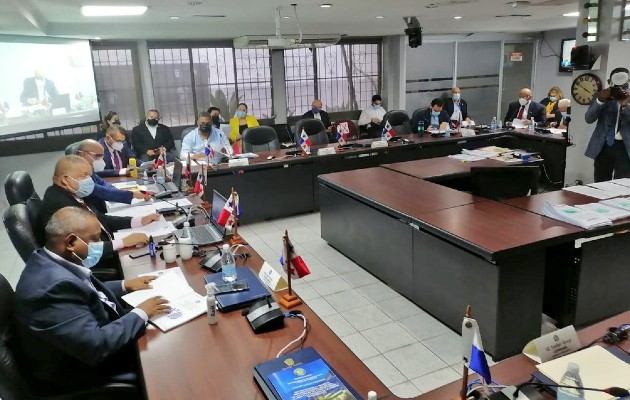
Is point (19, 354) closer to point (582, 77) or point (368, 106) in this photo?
point (582, 77)

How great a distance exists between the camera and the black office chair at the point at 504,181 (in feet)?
11.9

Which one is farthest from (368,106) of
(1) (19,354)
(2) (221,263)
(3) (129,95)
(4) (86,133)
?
(1) (19,354)

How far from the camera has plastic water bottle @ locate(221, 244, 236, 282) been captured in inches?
94.8

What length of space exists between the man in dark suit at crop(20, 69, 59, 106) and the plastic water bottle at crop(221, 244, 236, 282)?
4371 millimetres

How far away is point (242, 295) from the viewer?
7.30ft

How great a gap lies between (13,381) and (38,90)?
5009 mm

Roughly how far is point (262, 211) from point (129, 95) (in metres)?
4.00

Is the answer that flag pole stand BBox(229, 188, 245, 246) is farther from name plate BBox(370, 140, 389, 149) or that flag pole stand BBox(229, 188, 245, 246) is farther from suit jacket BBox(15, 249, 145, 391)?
name plate BBox(370, 140, 389, 149)

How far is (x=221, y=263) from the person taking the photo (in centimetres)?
254

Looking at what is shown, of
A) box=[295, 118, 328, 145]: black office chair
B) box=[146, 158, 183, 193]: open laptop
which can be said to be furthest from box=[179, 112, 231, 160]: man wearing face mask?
box=[295, 118, 328, 145]: black office chair

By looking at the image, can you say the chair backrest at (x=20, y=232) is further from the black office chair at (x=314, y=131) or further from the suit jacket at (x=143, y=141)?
Answer: the black office chair at (x=314, y=131)

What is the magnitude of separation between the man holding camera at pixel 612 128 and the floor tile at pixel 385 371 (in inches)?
146

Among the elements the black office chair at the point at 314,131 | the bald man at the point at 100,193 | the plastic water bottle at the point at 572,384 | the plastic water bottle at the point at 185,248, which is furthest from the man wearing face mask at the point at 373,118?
the plastic water bottle at the point at 572,384

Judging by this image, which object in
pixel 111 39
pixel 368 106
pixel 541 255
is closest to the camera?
pixel 541 255
